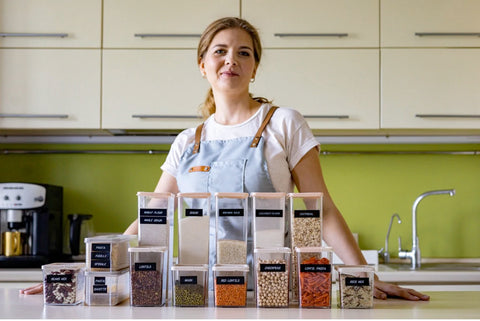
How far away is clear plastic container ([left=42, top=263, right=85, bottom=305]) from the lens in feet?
3.89

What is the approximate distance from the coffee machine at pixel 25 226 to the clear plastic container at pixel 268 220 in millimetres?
1644

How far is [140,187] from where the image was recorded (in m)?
3.07

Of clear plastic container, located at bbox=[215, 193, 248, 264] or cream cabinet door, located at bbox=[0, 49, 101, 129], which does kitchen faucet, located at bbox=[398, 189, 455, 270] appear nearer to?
cream cabinet door, located at bbox=[0, 49, 101, 129]

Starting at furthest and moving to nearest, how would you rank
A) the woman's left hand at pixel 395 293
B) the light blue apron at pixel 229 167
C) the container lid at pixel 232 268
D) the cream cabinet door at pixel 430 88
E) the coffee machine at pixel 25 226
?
the cream cabinet door at pixel 430 88 → the coffee machine at pixel 25 226 → the light blue apron at pixel 229 167 → the woman's left hand at pixel 395 293 → the container lid at pixel 232 268

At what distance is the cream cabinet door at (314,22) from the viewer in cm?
272

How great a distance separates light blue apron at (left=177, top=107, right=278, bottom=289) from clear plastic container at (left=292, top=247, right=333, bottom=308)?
41cm

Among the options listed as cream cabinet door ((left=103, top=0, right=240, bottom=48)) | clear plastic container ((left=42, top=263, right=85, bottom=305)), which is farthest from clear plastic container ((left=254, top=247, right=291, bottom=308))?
cream cabinet door ((left=103, top=0, right=240, bottom=48))

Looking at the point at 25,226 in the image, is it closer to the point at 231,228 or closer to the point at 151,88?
the point at 151,88

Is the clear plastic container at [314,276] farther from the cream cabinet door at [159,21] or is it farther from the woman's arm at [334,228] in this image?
the cream cabinet door at [159,21]

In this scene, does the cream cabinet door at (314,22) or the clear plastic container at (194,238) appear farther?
the cream cabinet door at (314,22)

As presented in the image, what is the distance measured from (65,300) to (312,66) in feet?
5.88

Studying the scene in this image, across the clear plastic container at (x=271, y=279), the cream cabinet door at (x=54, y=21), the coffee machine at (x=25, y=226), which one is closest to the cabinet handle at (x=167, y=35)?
the cream cabinet door at (x=54, y=21)

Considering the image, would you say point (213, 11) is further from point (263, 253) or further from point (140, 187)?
point (263, 253)

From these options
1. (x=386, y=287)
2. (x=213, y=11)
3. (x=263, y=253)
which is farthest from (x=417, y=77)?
(x=263, y=253)
